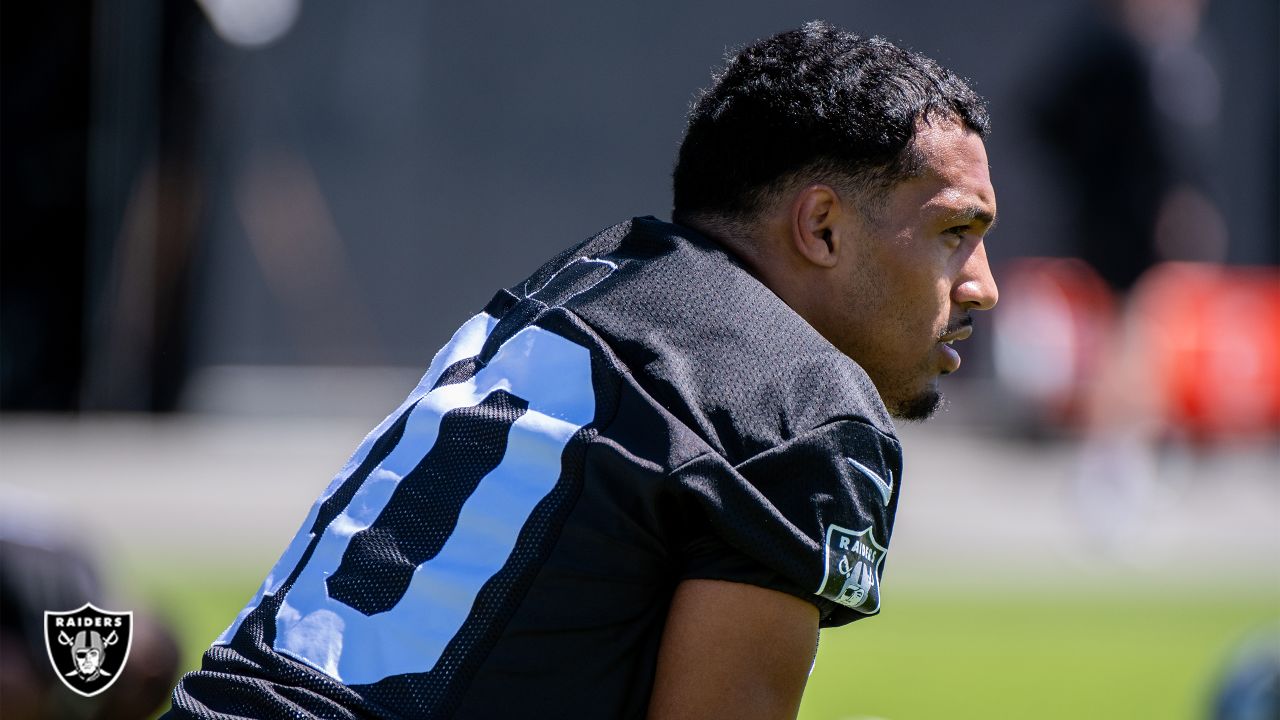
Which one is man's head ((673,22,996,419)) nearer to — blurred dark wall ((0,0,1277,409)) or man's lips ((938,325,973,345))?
man's lips ((938,325,973,345))

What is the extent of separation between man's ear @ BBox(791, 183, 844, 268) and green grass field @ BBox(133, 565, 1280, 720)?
A: 3026 mm

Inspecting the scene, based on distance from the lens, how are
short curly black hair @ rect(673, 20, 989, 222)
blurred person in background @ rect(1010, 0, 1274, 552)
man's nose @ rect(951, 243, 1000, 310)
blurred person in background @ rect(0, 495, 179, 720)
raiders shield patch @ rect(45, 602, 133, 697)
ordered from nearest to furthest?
1. short curly black hair @ rect(673, 20, 989, 222)
2. man's nose @ rect(951, 243, 1000, 310)
3. raiders shield patch @ rect(45, 602, 133, 697)
4. blurred person in background @ rect(0, 495, 179, 720)
5. blurred person in background @ rect(1010, 0, 1274, 552)

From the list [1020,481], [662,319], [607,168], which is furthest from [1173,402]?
[662,319]

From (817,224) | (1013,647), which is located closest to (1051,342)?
(1013,647)

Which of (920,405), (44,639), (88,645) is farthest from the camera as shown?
(44,639)

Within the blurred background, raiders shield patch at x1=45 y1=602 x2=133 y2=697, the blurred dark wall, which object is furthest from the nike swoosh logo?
the blurred dark wall

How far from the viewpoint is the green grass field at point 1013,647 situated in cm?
542

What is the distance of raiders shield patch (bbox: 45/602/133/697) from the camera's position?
282 centimetres

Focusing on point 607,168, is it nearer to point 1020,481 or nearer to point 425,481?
point 1020,481

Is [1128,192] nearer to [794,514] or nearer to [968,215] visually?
[968,215]

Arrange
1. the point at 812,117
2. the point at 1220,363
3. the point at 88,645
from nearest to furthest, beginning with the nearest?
1. the point at 812,117
2. the point at 88,645
3. the point at 1220,363

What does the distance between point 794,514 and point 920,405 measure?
56 cm

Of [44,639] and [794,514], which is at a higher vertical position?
[794,514]

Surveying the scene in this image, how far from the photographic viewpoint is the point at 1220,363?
1100cm
